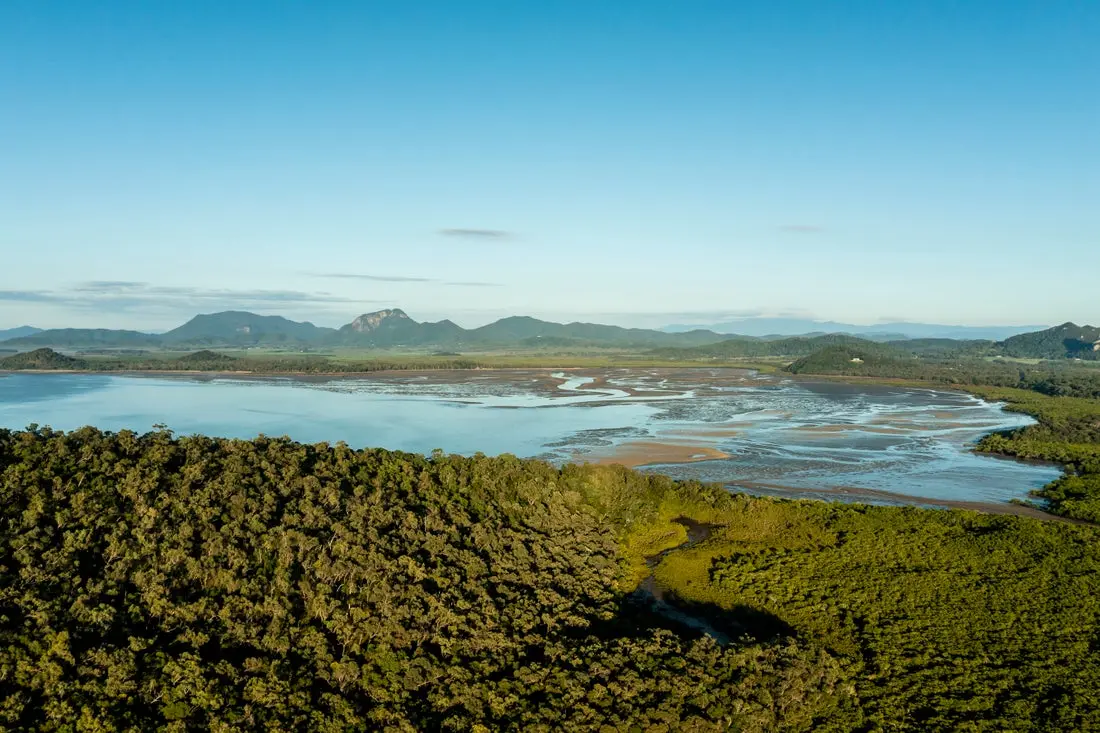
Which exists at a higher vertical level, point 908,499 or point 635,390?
point 635,390

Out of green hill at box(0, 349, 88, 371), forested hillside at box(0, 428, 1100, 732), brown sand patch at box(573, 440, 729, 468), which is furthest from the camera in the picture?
green hill at box(0, 349, 88, 371)

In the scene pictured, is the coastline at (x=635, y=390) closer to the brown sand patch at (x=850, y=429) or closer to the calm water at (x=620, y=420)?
the brown sand patch at (x=850, y=429)

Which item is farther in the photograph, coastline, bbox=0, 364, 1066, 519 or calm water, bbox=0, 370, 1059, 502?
calm water, bbox=0, 370, 1059, 502

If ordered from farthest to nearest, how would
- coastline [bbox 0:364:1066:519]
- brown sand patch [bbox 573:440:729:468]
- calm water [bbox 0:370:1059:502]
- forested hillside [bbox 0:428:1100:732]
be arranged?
brown sand patch [bbox 573:440:729:468] < calm water [bbox 0:370:1059:502] < coastline [bbox 0:364:1066:519] < forested hillside [bbox 0:428:1100:732]

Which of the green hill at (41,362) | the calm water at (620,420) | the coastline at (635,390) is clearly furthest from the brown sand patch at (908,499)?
the green hill at (41,362)

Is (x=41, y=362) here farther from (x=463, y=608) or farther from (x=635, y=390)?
(x=463, y=608)

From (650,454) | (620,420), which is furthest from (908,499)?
(620,420)

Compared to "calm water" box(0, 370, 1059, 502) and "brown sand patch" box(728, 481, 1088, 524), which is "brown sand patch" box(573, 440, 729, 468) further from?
"brown sand patch" box(728, 481, 1088, 524)

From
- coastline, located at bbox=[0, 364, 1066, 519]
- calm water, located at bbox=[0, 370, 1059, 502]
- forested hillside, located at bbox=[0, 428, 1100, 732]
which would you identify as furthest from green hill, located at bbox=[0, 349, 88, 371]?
forested hillside, located at bbox=[0, 428, 1100, 732]
